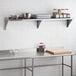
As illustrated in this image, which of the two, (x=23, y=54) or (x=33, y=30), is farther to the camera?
(x=33, y=30)

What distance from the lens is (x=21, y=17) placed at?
4.22 m

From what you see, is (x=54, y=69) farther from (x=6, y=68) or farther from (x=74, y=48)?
(x=6, y=68)

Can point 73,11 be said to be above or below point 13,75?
above

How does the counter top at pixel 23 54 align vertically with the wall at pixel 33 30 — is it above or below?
below

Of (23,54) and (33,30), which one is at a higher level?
(33,30)

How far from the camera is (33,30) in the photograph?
448 centimetres

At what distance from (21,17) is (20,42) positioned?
0.51m

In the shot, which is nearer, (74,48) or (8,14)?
(8,14)

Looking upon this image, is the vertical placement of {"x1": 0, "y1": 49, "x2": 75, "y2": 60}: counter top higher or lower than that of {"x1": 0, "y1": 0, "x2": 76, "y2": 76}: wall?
lower

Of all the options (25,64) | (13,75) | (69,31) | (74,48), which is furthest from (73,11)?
(13,75)

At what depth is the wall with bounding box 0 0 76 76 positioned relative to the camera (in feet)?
14.1

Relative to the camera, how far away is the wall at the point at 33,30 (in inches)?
169

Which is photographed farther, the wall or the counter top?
the wall

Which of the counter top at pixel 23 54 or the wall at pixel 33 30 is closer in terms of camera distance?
the counter top at pixel 23 54
